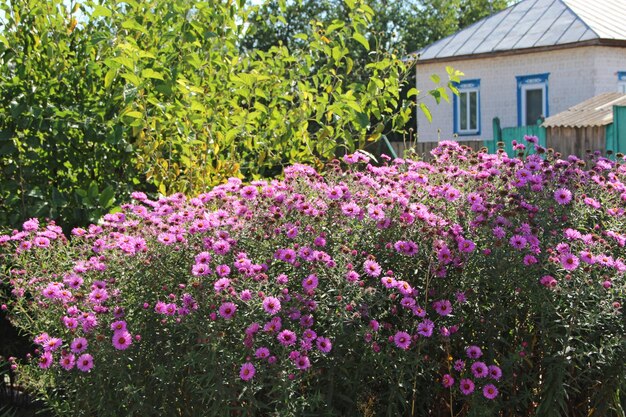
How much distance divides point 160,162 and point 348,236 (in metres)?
2.03

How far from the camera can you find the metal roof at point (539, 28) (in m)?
18.5

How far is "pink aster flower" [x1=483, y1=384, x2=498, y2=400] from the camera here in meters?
3.19

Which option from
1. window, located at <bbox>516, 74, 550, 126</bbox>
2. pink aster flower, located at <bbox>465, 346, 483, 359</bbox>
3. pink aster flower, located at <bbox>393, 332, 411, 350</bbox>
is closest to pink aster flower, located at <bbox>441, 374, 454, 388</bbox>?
pink aster flower, located at <bbox>465, 346, 483, 359</bbox>

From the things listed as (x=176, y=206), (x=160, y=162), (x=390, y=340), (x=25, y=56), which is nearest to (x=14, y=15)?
(x=25, y=56)

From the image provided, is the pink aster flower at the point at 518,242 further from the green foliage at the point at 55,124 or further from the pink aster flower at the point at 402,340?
the green foliage at the point at 55,124

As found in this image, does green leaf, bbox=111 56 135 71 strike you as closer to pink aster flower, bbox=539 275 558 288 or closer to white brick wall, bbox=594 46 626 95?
pink aster flower, bbox=539 275 558 288

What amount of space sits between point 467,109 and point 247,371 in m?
18.6

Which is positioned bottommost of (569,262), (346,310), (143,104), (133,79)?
(346,310)

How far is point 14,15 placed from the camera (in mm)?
5293

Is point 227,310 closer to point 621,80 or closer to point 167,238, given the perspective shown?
point 167,238

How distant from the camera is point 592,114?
547 inches

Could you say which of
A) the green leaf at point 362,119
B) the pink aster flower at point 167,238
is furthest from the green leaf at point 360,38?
the pink aster flower at point 167,238

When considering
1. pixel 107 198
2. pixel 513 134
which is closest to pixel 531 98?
pixel 513 134

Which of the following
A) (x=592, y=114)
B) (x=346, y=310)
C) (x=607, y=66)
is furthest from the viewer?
(x=607, y=66)
